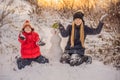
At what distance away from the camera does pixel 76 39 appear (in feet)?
7.23

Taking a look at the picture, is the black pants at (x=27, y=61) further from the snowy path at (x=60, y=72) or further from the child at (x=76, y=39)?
the child at (x=76, y=39)

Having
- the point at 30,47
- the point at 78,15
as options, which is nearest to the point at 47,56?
the point at 30,47

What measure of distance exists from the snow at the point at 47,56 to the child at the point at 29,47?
30mm

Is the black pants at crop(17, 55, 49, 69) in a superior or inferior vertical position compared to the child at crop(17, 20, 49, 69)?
inferior

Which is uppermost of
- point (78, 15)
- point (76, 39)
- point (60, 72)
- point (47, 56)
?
point (78, 15)

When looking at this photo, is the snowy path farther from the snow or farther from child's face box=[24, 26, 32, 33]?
child's face box=[24, 26, 32, 33]

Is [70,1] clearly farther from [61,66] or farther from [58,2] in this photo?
[61,66]

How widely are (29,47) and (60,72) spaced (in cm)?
29

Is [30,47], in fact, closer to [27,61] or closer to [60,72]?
[27,61]

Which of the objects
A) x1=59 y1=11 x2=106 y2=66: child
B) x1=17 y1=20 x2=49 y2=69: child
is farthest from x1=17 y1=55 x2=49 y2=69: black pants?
x1=59 y1=11 x2=106 y2=66: child

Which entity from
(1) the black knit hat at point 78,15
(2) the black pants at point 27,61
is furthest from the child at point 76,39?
(2) the black pants at point 27,61

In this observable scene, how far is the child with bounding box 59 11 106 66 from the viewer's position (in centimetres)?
219

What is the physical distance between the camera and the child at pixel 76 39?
7.19 ft

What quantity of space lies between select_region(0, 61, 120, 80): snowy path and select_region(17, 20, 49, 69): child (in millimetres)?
42
